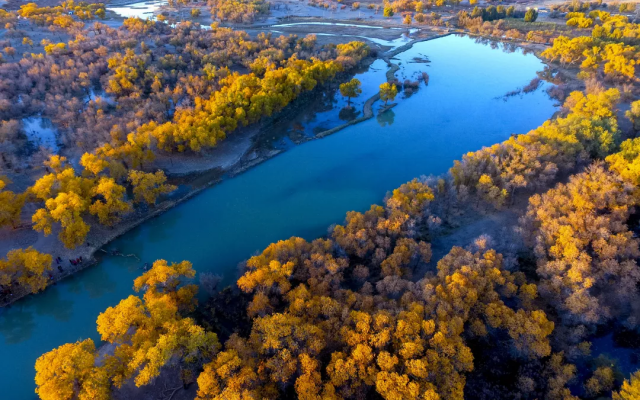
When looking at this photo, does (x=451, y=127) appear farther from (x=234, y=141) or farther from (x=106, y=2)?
(x=106, y=2)

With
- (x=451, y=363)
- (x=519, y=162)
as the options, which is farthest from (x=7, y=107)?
(x=519, y=162)

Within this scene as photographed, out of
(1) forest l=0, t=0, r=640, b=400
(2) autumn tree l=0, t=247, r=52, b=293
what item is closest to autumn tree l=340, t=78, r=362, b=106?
(1) forest l=0, t=0, r=640, b=400

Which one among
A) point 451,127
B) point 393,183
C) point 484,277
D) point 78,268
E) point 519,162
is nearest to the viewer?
point 484,277

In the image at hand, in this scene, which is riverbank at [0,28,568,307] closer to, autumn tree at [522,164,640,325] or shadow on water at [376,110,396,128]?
shadow on water at [376,110,396,128]

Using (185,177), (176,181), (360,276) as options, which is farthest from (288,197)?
(360,276)

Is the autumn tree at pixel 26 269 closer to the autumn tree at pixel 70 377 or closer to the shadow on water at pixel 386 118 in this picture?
the autumn tree at pixel 70 377

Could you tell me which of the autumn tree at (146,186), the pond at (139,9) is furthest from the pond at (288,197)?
the pond at (139,9)

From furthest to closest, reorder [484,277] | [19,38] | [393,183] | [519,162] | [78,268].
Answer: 1. [19,38]
2. [393,183]
3. [519,162]
4. [78,268]
5. [484,277]
